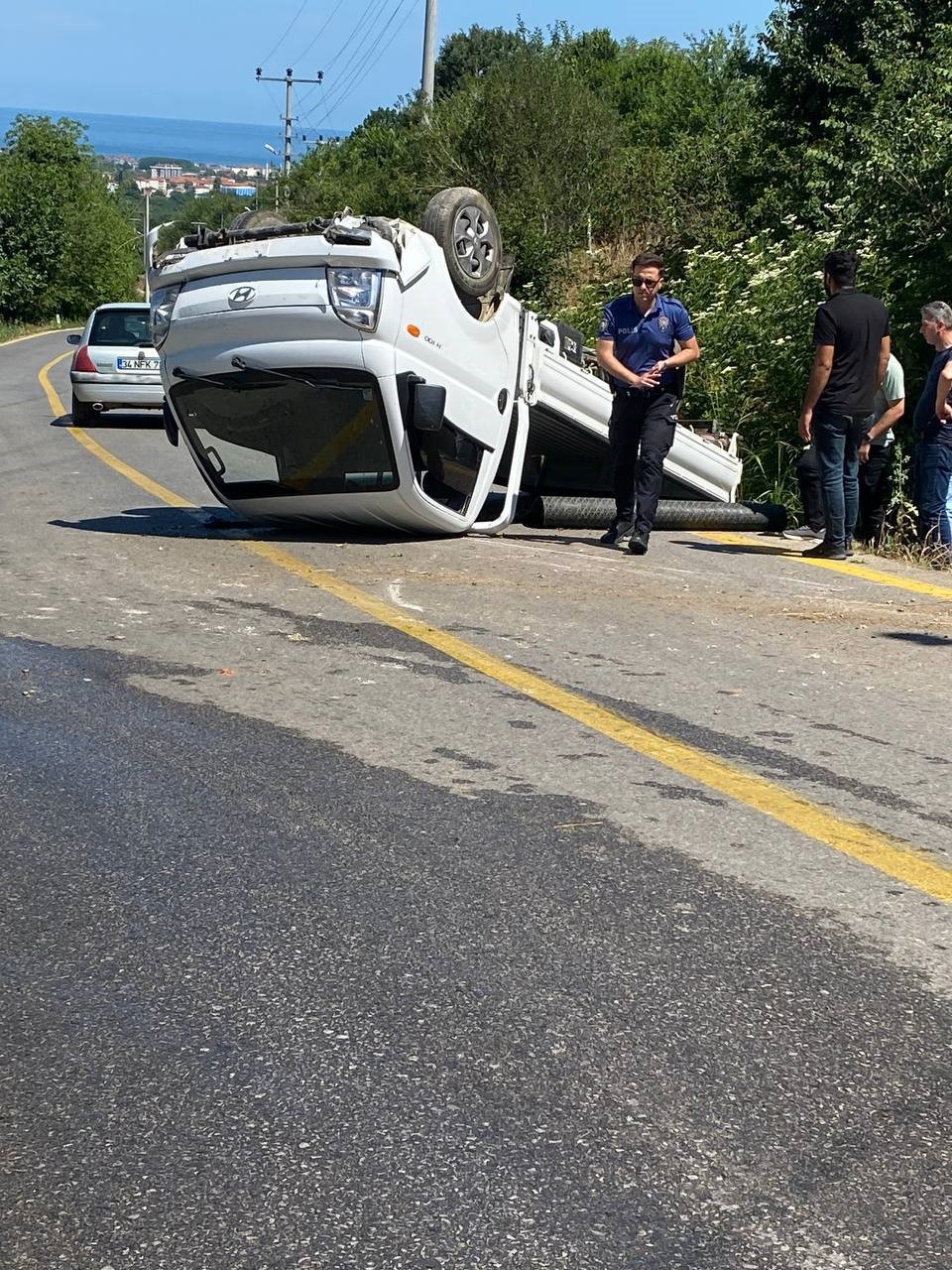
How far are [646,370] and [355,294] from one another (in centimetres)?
198

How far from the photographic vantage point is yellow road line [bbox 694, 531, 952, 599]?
9.52 metres

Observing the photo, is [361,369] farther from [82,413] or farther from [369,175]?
[369,175]

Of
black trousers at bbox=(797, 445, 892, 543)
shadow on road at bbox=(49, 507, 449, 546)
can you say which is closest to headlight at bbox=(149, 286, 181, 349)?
shadow on road at bbox=(49, 507, 449, 546)

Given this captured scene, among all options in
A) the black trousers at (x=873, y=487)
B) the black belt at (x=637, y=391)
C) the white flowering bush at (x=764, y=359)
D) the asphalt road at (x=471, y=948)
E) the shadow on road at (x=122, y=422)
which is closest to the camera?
the asphalt road at (x=471, y=948)

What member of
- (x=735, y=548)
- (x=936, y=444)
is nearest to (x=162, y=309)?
(x=735, y=548)

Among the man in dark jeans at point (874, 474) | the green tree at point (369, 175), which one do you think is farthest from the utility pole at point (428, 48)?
the man in dark jeans at point (874, 474)

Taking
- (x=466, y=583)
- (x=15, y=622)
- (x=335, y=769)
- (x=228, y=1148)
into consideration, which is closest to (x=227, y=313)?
(x=466, y=583)

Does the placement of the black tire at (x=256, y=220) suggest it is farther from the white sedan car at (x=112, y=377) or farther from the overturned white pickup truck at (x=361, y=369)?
the white sedan car at (x=112, y=377)

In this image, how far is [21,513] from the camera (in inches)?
465

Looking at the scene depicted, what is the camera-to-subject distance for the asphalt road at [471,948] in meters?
2.76

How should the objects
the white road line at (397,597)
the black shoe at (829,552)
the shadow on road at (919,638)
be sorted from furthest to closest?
the black shoe at (829,552) < the white road line at (397,597) < the shadow on road at (919,638)

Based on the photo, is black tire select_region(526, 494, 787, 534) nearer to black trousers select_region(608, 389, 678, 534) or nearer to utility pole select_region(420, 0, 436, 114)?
black trousers select_region(608, 389, 678, 534)

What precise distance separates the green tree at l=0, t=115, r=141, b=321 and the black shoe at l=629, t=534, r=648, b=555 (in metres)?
76.0

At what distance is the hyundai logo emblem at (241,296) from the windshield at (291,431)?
413mm
